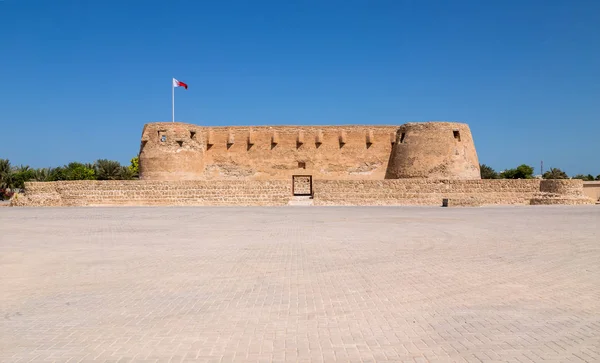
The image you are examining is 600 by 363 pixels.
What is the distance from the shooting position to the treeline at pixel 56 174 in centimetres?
3769

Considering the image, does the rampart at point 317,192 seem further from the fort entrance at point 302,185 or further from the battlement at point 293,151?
the fort entrance at point 302,185

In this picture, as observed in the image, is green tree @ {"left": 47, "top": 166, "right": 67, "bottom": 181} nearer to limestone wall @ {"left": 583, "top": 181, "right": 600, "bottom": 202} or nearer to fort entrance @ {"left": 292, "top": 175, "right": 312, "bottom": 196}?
fort entrance @ {"left": 292, "top": 175, "right": 312, "bottom": 196}

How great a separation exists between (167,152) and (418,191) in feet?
44.3

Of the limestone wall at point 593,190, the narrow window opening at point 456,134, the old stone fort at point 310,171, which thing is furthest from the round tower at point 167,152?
the limestone wall at point 593,190

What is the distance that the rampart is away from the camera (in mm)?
23844

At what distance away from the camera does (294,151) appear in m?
28.8

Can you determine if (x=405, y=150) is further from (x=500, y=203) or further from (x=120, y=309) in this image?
(x=120, y=309)

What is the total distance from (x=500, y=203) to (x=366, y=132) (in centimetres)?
851

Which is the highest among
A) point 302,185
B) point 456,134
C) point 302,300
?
point 456,134

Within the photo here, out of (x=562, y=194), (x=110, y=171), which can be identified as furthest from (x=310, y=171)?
(x=110, y=171)

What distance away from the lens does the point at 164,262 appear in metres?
6.80

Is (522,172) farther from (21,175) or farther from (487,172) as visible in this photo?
(21,175)

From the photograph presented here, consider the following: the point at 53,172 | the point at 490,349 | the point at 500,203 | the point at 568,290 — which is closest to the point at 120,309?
the point at 490,349

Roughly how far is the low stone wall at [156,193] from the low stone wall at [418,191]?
2211mm
